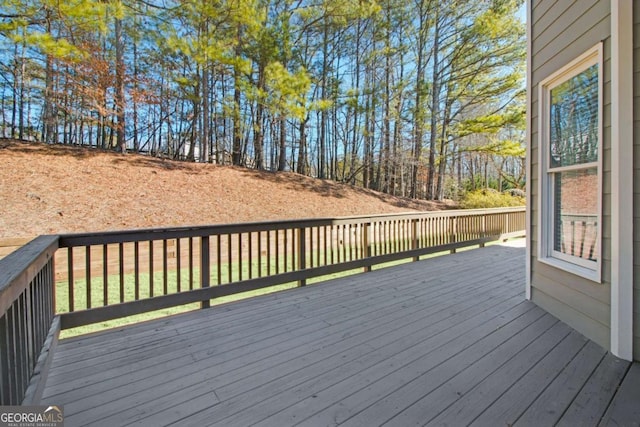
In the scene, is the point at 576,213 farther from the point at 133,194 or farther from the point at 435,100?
the point at 435,100

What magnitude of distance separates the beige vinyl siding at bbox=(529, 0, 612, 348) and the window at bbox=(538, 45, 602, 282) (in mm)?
63

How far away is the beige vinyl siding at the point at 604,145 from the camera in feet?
7.04

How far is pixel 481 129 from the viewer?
37.7 feet

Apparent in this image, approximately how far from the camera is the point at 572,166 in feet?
8.37

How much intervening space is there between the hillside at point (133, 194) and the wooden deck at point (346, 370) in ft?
15.4

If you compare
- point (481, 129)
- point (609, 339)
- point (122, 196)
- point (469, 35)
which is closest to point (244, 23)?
point (122, 196)

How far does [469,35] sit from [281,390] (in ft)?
43.7

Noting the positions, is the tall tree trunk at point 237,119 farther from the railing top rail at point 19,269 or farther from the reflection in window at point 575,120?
the railing top rail at point 19,269

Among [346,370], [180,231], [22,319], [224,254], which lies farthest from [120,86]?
[346,370]

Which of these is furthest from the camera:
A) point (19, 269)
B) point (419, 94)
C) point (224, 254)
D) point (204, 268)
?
point (419, 94)

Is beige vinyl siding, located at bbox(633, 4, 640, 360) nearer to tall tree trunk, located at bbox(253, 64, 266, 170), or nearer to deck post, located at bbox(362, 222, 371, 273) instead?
deck post, located at bbox(362, 222, 371, 273)

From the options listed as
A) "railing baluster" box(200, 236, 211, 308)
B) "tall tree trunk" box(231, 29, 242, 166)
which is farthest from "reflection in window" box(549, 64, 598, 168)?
"tall tree trunk" box(231, 29, 242, 166)

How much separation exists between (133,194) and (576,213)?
26.5ft

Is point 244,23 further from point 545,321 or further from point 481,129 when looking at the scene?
point 545,321
